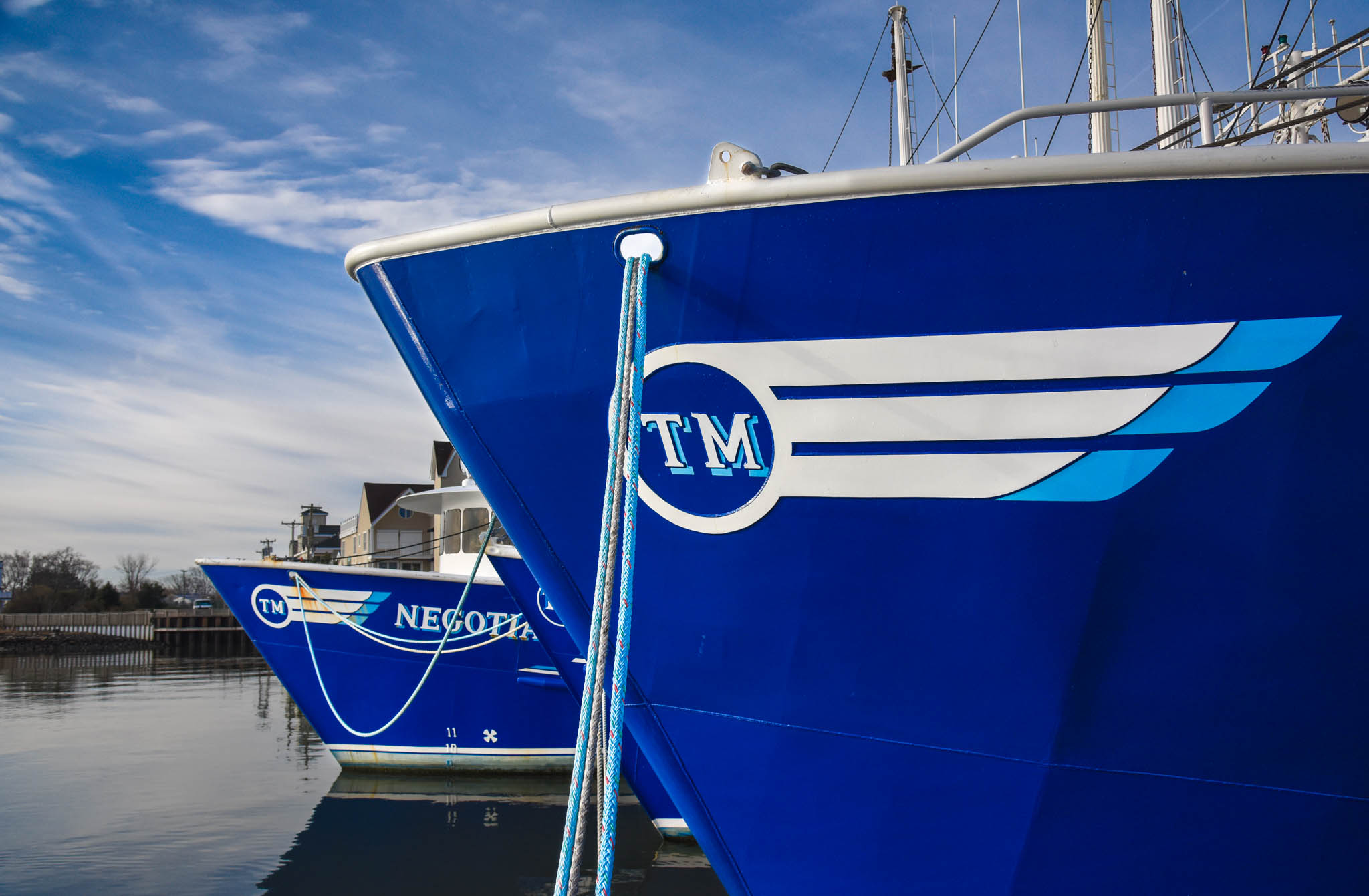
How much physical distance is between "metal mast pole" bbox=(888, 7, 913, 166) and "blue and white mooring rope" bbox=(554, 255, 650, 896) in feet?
8.59

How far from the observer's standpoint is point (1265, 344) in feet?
8.48

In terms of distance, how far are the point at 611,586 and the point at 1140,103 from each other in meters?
2.37

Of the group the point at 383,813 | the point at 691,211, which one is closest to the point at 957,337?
the point at 691,211

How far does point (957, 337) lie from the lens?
9.11 feet

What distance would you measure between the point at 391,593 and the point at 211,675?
66.7 ft

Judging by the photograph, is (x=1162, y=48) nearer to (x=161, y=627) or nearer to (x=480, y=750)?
(x=480, y=750)

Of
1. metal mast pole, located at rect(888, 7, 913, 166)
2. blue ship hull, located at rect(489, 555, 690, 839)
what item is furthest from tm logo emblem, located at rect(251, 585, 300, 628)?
metal mast pole, located at rect(888, 7, 913, 166)

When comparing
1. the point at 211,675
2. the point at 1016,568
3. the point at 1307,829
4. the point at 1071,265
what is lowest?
the point at 211,675

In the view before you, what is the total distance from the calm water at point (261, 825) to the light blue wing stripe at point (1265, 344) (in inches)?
221

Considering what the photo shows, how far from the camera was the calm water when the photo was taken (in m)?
6.79

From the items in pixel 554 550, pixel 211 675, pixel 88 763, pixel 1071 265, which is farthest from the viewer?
pixel 211 675

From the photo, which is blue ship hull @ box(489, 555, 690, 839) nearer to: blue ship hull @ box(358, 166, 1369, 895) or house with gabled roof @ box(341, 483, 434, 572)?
blue ship hull @ box(358, 166, 1369, 895)

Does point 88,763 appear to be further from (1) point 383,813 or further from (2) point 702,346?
(2) point 702,346

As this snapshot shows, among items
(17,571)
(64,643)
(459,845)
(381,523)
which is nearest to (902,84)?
(459,845)
